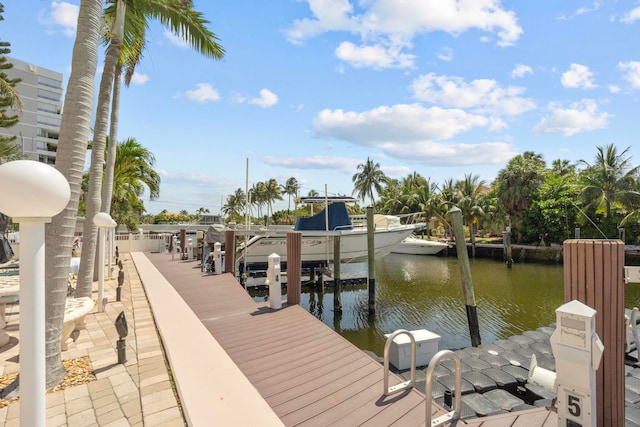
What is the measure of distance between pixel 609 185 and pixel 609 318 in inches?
1244

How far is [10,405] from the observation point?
3.25m

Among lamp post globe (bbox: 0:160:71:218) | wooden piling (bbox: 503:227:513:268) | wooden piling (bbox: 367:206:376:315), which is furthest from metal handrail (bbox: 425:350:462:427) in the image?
wooden piling (bbox: 503:227:513:268)

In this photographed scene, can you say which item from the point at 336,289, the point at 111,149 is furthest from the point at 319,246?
the point at 111,149

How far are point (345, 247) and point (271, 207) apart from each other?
57873 millimetres

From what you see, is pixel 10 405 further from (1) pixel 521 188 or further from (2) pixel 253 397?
(1) pixel 521 188

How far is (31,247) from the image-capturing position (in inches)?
79.7

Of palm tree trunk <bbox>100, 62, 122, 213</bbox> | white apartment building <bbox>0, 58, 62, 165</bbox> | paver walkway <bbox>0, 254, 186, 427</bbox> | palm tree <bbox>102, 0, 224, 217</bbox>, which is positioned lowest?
paver walkway <bbox>0, 254, 186, 427</bbox>

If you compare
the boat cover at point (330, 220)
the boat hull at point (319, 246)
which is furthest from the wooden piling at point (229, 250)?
Answer: the boat cover at point (330, 220)

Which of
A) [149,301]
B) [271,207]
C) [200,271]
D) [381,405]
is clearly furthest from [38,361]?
[271,207]

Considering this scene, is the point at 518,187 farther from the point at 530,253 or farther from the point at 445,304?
the point at 445,304

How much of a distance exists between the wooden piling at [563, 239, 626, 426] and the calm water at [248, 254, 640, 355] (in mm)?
6656

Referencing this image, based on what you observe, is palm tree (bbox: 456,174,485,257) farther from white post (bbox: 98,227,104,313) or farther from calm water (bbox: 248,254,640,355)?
white post (bbox: 98,227,104,313)

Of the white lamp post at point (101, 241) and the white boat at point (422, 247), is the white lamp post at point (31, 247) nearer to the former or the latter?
the white lamp post at point (101, 241)

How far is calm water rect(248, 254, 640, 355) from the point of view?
11.1 metres
